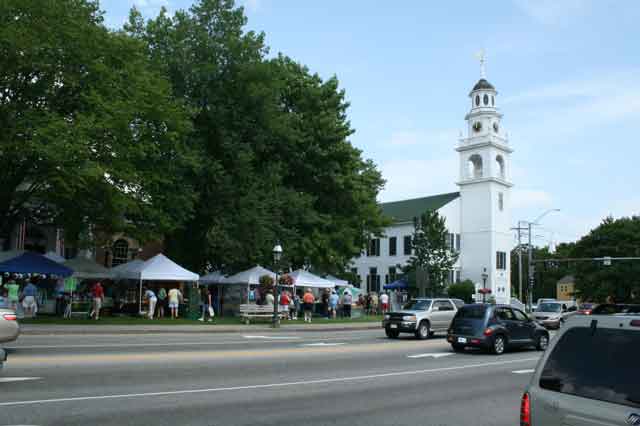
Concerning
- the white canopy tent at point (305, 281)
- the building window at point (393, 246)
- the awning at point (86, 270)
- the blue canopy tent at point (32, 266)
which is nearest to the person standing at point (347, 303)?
the white canopy tent at point (305, 281)

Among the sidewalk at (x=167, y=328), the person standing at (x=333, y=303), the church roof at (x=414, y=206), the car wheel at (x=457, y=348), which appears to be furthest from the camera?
the church roof at (x=414, y=206)

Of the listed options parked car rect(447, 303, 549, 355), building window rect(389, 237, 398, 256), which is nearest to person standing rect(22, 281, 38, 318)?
Result: parked car rect(447, 303, 549, 355)

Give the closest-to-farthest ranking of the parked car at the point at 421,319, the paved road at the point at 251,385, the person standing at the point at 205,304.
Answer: the paved road at the point at 251,385 < the parked car at the point at 421,319 < the person standing at the point at 205,304

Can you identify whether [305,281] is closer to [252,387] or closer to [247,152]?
[247,152]

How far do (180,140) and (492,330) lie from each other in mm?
22259

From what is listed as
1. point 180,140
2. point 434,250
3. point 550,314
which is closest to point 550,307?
point 550,314

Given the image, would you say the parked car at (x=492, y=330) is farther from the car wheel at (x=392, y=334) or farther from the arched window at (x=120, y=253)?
the arched window at (x=120, y=253)

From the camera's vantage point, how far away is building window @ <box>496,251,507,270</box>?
70188 mm

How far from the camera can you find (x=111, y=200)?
2766 centimetres

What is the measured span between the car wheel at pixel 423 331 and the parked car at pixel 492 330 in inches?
179

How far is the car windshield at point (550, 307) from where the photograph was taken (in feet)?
123

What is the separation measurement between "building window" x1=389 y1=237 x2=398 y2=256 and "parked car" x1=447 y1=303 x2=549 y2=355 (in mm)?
57690

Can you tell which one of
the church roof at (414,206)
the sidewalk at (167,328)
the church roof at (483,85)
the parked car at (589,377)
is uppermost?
the church roof at (483,85)

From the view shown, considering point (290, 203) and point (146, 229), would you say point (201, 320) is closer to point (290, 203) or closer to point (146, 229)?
point (146, 229)
